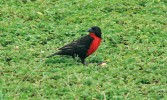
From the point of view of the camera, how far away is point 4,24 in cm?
905

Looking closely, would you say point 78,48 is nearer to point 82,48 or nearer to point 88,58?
point 82,48

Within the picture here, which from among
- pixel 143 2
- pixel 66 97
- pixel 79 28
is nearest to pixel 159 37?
pixel 79 28

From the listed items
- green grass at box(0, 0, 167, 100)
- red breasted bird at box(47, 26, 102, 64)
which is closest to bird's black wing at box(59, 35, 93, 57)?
red breasted bird at box(47, 26, 102, 64)

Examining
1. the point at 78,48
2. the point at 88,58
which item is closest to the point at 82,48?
the point at 78,48

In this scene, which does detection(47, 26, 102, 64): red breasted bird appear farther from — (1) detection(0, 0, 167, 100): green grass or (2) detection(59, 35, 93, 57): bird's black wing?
(1) detection(0, 0, 167, 100): green grass

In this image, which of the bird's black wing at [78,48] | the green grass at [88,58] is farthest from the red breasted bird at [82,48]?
the green grass at [88,58]

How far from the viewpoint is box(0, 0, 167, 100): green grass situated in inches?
254

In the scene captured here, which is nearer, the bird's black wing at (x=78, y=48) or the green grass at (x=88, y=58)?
the green grass at (x=88, y=58)

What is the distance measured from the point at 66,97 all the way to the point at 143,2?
5017 millimetres

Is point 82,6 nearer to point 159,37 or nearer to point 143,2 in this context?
point 143,2

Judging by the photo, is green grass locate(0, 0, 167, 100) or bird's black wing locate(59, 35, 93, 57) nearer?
green grass locate(0, 0, 167, 100)

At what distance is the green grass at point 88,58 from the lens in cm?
646

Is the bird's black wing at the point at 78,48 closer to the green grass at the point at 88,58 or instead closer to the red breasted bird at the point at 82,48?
the red breasted bird at the point at 82,48

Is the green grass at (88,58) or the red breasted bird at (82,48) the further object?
the red breasted bird at (82,48)
